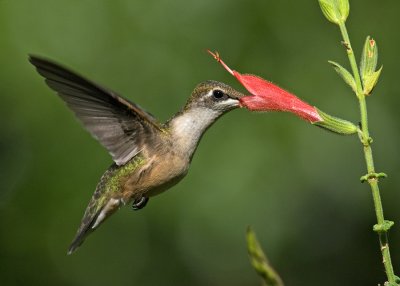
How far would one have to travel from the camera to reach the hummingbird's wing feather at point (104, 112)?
1958mm

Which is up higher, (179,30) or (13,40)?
(13,40)

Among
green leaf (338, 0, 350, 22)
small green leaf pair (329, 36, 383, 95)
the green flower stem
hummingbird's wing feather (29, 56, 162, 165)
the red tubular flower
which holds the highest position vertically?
hummingbird's wing feather (29, 56, 162, 165)

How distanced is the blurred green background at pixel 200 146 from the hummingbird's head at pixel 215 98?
1.37 m

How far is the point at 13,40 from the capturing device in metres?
3.87

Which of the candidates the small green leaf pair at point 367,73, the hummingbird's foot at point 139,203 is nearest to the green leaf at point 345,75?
the small green leaf pair at point 367,73

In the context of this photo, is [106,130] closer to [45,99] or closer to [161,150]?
[161,150]

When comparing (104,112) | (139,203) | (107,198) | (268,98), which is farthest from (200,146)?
(268,98)

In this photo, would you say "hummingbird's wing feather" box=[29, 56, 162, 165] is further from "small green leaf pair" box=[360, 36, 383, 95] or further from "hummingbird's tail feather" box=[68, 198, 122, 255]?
"small green leaf pair" box=[360, 36, 383, 95]

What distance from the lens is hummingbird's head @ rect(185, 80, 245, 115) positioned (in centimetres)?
236

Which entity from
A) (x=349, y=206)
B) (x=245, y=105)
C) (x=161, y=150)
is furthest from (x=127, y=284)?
(x=245, y=105)

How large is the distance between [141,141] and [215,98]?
288 mm

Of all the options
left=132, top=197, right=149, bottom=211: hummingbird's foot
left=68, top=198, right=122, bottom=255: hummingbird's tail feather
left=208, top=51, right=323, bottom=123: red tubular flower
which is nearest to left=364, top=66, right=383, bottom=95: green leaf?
left=208, top=51, right=323, bottom=123: red tubular flower

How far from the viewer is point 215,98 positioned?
7.91 feet

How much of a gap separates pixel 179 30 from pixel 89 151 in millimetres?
792
